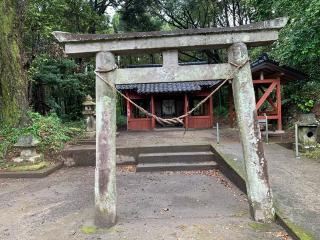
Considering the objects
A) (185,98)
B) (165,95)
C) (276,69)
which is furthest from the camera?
(165,95)

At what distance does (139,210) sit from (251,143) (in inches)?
88.4

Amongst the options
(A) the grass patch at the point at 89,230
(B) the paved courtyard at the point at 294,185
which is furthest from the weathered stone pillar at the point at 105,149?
(B) the paved courtyard at the point at 294,185

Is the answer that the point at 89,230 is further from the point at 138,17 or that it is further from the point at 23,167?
the point at 138,17

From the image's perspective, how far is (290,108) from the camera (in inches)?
569

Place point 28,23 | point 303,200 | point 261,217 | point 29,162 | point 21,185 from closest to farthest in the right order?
point 261,217, point 303,200, point 21,185, point 29,162, point 28,23

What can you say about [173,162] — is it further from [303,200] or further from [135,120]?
[135,120]

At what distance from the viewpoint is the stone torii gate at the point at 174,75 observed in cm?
464

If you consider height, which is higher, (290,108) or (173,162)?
(290,108)

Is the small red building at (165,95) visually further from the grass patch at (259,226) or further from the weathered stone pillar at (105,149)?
the grass patch at (259,226)

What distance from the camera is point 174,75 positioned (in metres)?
4.86

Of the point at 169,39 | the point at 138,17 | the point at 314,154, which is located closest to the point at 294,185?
the point at 314,154

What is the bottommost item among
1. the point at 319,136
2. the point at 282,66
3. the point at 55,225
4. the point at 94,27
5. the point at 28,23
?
the point at 55,225

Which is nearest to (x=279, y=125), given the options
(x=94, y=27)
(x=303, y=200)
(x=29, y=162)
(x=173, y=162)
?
→ (x=173, y=162)

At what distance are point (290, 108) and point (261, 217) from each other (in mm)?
11024
